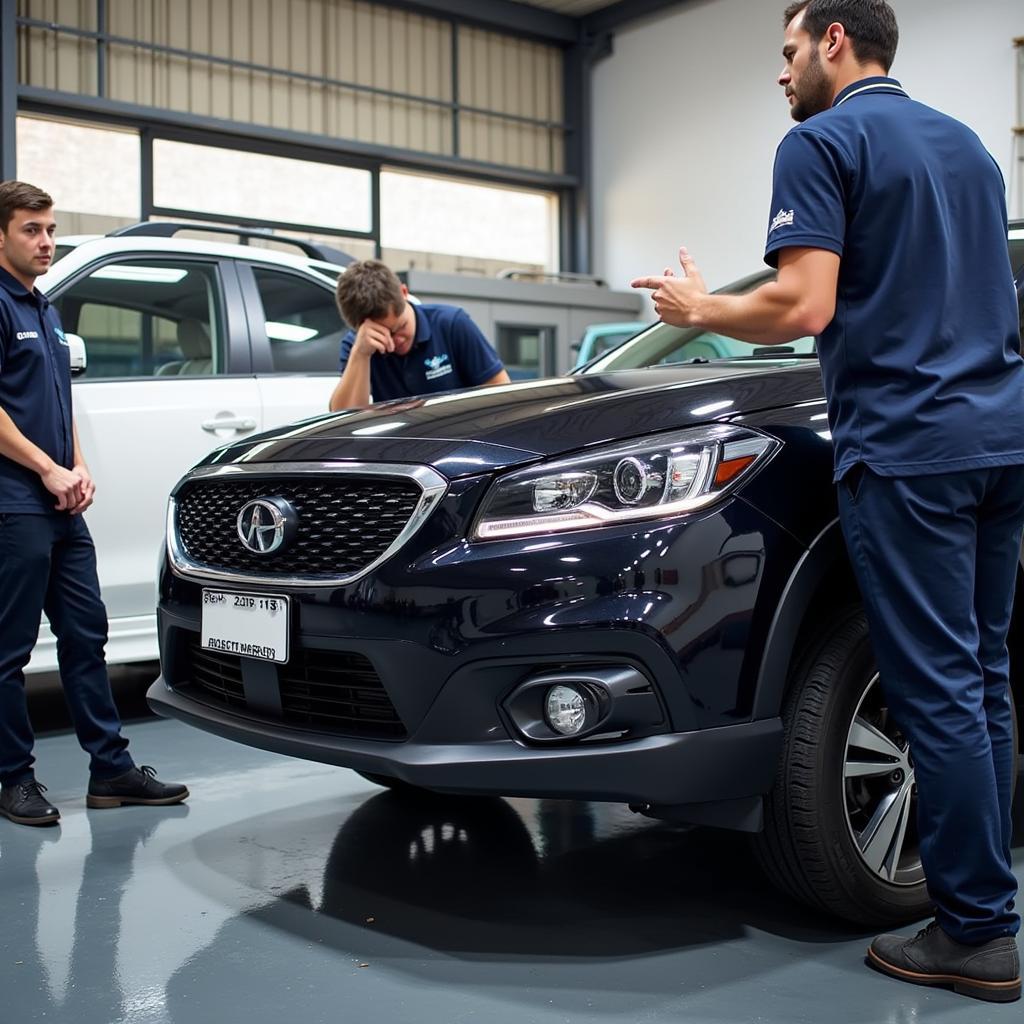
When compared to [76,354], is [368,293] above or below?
above

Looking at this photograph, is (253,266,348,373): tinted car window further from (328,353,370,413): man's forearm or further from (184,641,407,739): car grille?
(184,641,407,739): car grille

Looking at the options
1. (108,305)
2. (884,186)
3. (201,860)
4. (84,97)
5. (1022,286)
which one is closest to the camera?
(884,186)

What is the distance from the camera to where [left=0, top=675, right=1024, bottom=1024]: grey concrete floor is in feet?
6.74

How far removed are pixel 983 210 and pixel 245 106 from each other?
427 inches

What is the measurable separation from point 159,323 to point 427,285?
23.3 ft

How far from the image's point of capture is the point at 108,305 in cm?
430

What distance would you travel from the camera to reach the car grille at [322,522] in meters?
2.23

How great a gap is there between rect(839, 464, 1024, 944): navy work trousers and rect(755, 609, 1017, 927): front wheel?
127mm

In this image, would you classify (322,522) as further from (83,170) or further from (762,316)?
(83,170)

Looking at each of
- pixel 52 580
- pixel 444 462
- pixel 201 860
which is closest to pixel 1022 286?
pixel 444 462

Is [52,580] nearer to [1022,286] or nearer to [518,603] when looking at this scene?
[518,603]

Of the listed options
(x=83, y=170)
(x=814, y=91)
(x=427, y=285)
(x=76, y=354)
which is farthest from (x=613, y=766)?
(x=83, y=170)

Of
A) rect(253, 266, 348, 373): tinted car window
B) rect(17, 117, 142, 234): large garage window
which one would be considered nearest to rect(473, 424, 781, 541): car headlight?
rect(253, 266, 348, 373): tinted car window

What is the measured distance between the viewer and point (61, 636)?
128 inches
